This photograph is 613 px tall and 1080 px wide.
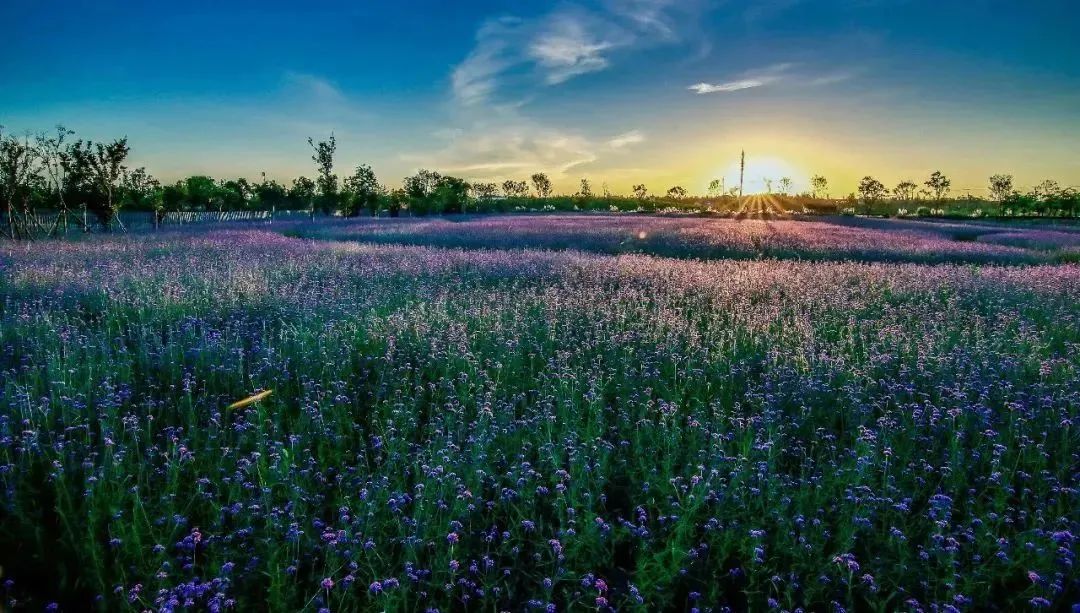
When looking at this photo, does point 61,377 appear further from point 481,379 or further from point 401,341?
point 481,379

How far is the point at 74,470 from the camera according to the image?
11.6 feet

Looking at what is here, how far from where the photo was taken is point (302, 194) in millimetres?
74312

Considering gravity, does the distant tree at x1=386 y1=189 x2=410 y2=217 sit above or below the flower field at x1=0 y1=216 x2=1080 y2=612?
above

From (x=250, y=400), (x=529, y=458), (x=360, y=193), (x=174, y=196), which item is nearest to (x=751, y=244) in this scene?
(x=529, y=458)

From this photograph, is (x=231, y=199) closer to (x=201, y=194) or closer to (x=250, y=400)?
(x=201, y=194)

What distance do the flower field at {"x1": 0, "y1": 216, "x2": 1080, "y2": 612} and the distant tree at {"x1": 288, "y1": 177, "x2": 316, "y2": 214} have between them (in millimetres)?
68658

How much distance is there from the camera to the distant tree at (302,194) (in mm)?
72375

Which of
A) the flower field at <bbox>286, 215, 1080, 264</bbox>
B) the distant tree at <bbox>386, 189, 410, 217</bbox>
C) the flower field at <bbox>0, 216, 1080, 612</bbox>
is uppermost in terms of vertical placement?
the distant tree at <bbox>386, 189, 410, 217</bbox>

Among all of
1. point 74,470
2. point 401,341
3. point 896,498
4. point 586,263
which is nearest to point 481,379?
point 401,341

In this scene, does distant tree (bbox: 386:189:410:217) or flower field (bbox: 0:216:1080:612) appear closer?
flower field (bbox: 0:216:1080:612)

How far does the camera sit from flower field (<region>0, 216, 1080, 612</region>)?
2.80 metres

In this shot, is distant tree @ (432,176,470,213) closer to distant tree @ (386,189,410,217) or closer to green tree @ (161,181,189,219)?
distant tree @ (386,189,410,217)

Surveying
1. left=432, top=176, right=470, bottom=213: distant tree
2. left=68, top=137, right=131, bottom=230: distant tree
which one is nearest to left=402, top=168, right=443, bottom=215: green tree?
left=432, top=176, right=470, bottom=213: distant tree

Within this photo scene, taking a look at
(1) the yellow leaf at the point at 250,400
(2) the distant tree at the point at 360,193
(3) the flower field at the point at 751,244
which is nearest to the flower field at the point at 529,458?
(1) the yellow leaf at the point at 250,400
